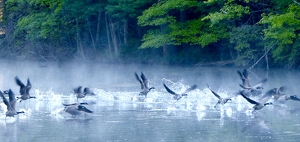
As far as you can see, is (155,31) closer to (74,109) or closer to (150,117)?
(74,109)

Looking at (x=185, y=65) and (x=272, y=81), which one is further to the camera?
(x=185, y=65)

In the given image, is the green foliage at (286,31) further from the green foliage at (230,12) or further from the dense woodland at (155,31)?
the green foliage at (230,12)

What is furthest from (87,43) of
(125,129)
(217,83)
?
(125,129)

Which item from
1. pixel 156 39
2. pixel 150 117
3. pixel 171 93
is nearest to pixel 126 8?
pixel 156 39

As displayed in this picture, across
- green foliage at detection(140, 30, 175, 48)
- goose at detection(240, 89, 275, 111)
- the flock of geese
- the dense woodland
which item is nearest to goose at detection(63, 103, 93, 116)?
the flock of geese

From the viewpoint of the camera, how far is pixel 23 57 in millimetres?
49906

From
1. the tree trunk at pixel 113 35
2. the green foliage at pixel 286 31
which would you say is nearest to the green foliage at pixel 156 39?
the tree trunk at pixel 113 35

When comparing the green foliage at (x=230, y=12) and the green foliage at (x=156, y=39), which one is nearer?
the green foliage at (x=230, y=12)

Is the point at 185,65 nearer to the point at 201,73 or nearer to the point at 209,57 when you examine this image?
the point at 209,57

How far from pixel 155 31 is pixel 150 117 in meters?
22.9

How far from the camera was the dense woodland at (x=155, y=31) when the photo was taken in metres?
33.7

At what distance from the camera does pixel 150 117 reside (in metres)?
18.2

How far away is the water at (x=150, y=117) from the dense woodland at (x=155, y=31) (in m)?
4.76

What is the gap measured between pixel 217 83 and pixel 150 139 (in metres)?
13.3
